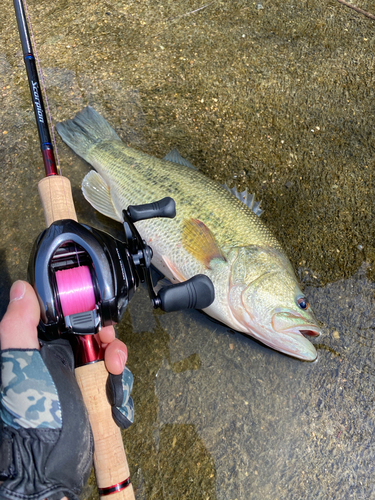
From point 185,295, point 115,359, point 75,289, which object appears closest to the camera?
point 75,289

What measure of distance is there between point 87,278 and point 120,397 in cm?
65

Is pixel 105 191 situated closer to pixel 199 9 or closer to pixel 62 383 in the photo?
pixel 62 383

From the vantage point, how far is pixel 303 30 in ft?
11.8

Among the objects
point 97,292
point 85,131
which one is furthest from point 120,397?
point 85,131

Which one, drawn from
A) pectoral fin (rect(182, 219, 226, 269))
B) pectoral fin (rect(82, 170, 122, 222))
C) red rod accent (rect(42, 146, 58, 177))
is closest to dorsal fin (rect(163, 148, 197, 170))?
pectoral fin (rect(82, 170, 122, 222))

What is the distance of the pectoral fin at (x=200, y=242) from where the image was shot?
7.52 feet

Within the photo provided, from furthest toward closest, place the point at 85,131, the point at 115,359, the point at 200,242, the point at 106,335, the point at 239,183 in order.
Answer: the point at 239,183 → the point at 85,131 → the point at 200,242 → the point at 106,335 → the point at 115,359

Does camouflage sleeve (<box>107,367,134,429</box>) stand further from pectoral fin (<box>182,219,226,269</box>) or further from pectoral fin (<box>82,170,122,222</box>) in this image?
pectoral fin (<box>82,170,122,222</box>)

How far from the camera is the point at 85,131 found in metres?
2.80

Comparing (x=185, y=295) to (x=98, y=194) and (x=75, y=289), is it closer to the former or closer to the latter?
(x=75, y=289)

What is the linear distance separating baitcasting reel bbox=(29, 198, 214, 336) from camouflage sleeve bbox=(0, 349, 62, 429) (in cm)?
18

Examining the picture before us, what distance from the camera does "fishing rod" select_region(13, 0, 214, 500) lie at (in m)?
1.44

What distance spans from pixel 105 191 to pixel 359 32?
3098 mm

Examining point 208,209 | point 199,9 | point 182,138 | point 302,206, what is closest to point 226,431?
point 208,209
